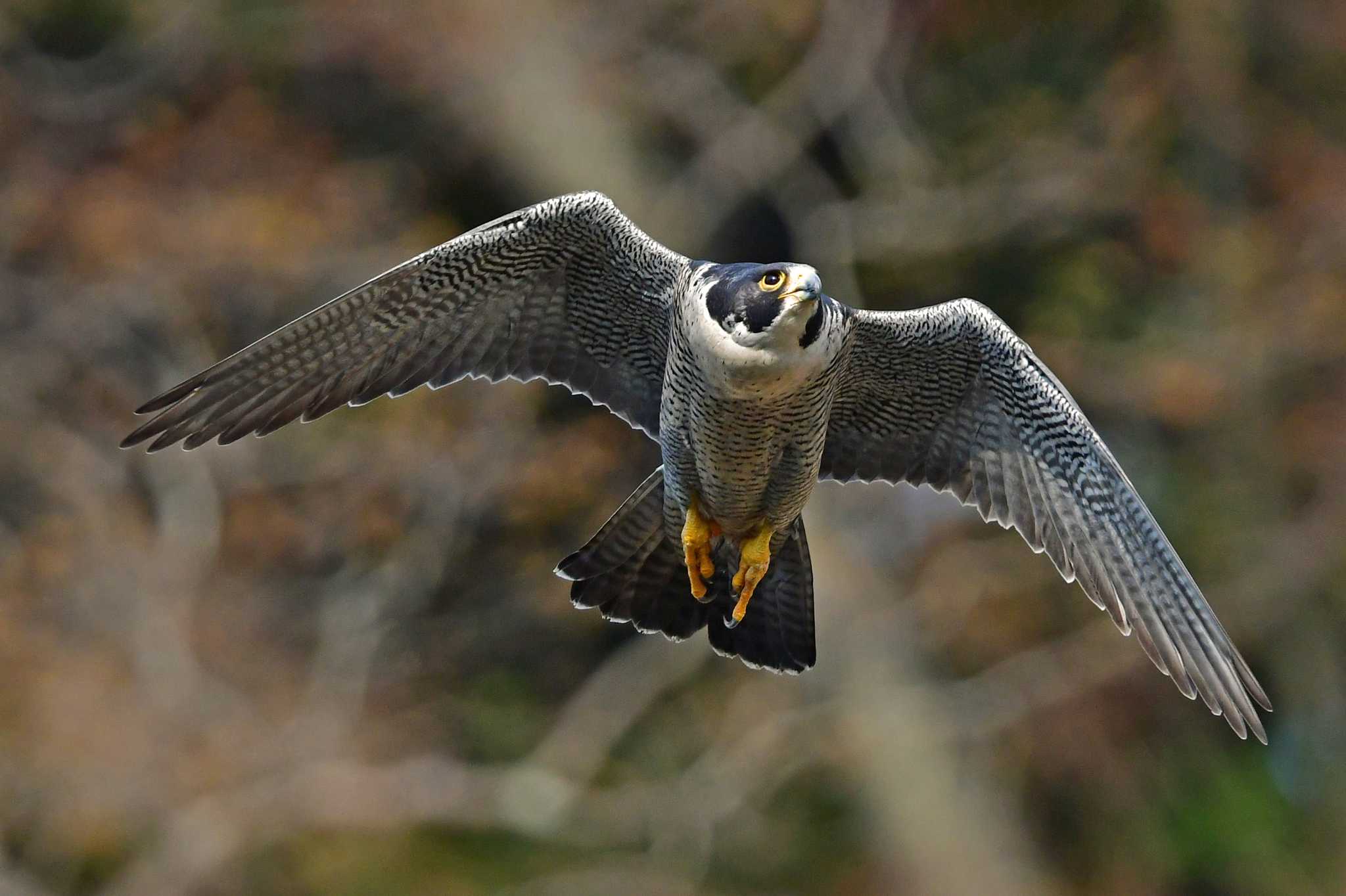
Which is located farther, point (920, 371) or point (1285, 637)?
point (1285, 637)

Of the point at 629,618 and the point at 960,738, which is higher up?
the point at 629,618

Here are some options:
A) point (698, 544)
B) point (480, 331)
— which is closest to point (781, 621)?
point (698, 544)

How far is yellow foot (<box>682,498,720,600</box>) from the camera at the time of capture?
5672mm

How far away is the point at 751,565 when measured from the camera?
574cm

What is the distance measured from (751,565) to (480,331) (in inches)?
44.2

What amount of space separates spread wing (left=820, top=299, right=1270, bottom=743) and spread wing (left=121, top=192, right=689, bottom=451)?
27.2 inches

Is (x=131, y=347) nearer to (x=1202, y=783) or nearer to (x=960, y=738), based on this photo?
(x=960, y=738)

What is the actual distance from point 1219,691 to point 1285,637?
32.3 feet

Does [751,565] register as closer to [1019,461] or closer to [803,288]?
[1019,461]

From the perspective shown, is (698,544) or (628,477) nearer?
(698,544)

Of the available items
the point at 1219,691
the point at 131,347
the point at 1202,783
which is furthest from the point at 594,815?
the point at 1219,691

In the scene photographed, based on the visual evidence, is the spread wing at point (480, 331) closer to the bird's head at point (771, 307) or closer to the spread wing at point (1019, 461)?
the bird's head at point (771, 307)

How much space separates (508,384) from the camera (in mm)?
12289

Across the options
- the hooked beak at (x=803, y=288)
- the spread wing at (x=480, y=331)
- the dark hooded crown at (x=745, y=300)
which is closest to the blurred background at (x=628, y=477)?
the spread wing at (x=480, y=331)
